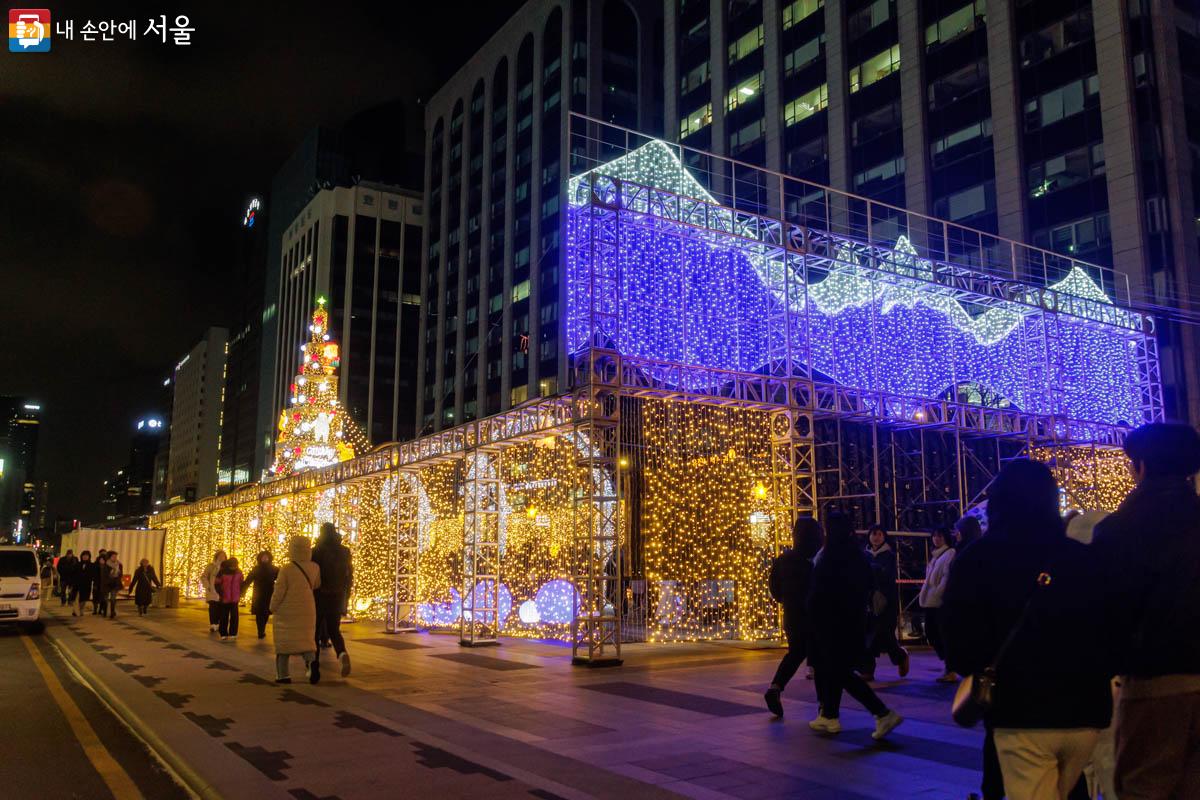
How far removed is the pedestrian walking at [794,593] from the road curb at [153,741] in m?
4.58

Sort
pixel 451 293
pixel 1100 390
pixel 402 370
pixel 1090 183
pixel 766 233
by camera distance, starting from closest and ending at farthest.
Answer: pixel 766 233 → pixel 1100 390 → pixel 1090 183 → pixel 451 293 → pixel 402 370

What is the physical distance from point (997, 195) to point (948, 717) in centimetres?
2830

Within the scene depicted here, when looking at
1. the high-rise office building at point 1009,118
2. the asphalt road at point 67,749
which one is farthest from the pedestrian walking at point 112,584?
the high-rise office building at point 1009,118

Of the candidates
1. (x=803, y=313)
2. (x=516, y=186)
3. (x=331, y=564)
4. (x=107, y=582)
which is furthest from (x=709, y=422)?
(x=516, y=186)

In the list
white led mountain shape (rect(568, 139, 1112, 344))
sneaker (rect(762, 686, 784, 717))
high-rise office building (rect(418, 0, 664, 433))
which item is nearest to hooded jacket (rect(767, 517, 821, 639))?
sneaker (rect(762, 686, 784, 717))

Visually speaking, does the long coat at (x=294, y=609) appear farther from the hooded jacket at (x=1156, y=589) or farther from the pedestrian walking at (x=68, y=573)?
the pedestrian walking at (x=68, y=573)

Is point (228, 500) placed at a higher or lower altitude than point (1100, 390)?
lower

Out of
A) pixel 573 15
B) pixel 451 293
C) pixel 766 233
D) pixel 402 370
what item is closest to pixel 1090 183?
pixel 766 233

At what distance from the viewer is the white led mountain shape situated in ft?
48.7

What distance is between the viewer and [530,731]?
7484mm

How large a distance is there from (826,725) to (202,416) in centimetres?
14639

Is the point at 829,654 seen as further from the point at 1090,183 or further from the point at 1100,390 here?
the point at 1090,183

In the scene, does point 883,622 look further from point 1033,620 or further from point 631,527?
point 1033,620

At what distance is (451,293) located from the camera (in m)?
67.9
